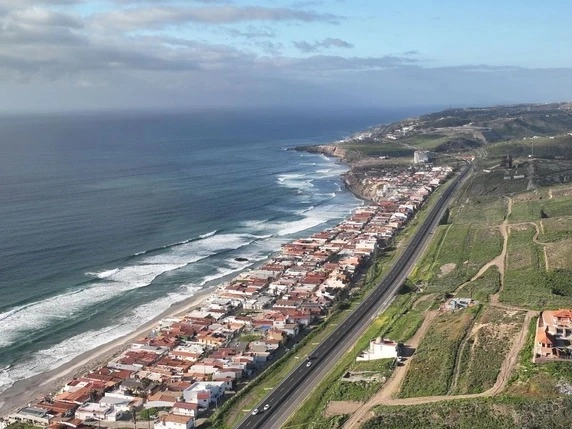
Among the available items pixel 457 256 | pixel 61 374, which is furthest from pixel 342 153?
pixel 61 374

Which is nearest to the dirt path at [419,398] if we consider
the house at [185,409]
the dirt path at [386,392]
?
the dirt path at [386,392]

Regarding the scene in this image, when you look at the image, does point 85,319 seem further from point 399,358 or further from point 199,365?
point 399,358

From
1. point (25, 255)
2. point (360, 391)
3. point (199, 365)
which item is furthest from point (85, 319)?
point (360, 391)

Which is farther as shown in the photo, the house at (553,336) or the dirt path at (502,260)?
the dirt path at (502,260)

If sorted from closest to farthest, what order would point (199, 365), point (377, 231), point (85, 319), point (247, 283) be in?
1. point (199, 365)
2. point (85, 319)
3. point (247, 283)
4. point (377, 231)

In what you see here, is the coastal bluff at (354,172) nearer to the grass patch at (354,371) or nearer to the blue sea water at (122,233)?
the blue sea water at (122,233)

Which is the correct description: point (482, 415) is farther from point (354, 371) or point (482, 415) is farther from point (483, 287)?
point (483, 287)
